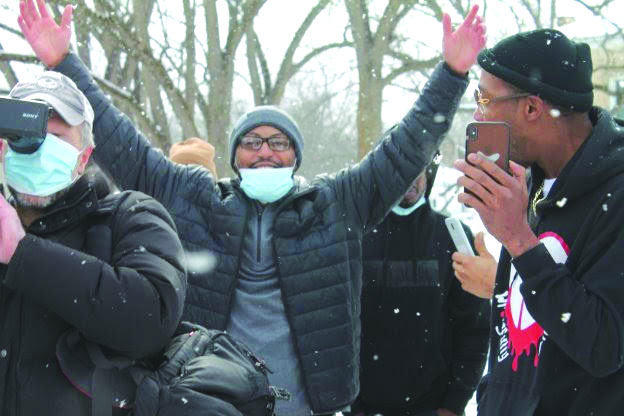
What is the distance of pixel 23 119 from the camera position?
188cm

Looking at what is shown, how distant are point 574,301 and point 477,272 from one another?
1354mm

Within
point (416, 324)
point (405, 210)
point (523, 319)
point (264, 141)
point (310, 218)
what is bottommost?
point (416, 324)

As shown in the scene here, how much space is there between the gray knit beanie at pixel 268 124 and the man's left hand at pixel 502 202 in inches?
54.9

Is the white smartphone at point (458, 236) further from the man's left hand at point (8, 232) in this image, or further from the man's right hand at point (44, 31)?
the man's left hand at point (8, 232)

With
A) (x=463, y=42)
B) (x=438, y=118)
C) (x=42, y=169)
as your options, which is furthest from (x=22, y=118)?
(x=463, y=42)

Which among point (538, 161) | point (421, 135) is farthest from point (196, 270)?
point (538, 161)

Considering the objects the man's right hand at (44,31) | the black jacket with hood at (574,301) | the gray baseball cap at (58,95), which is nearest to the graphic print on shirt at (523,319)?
the black jacket with hood at (574,301)

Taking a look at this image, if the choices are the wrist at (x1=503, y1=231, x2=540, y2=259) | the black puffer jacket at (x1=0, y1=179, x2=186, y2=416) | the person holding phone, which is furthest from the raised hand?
the black puffer jacket at (x1=0, y1=179, x2=186, y2=416)

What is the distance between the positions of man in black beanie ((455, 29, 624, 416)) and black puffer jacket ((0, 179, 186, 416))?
34.0 inches

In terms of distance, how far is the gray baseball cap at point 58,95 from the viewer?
2.02m

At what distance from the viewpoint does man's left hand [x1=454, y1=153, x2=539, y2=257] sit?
1990 millimetres

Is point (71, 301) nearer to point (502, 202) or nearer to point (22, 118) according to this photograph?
point (22, 118)

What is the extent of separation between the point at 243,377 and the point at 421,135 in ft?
4.93

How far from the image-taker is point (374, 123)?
9.48 m
